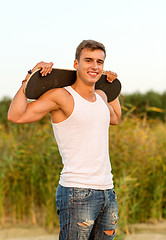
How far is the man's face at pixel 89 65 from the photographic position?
230cm

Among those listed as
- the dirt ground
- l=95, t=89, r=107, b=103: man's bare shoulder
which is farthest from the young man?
the dirt ground

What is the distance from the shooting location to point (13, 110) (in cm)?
214

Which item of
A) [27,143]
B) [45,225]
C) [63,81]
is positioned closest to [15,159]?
[27,143]

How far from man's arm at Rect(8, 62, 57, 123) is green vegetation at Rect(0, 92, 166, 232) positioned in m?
2.27

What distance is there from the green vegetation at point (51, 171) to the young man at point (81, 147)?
2.21 meters

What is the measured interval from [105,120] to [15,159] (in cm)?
Answer: 311

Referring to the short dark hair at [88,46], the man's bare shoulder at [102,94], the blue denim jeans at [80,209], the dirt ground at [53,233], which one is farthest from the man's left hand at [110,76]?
the dirt ground at [53,233]

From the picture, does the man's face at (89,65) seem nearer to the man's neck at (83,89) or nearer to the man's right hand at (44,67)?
the man's neck at (83,89)

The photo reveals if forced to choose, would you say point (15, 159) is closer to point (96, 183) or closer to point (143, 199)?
point (143, 199)

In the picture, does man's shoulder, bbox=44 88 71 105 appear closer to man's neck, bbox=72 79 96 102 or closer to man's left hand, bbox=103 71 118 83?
man's neck, bbox=72 79 96 102

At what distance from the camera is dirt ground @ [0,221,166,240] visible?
4770 mm

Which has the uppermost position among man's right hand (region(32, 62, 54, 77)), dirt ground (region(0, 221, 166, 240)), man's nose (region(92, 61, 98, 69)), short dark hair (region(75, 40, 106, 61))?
short dark hair (region(75, 40, 106, 61))

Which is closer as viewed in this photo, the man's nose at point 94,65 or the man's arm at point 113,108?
the man's nose at point 94,65

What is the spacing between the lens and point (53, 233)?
16.0 feet
